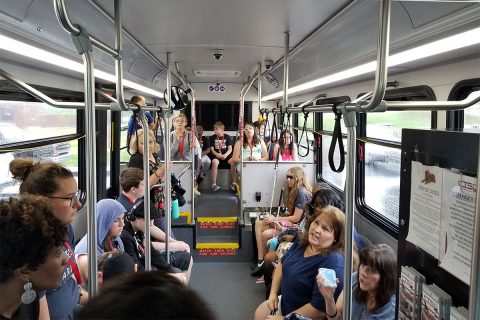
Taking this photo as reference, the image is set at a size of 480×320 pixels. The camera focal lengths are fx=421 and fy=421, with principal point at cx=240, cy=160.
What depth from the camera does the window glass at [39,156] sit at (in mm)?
3003

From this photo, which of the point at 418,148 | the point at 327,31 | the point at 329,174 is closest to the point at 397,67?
the point at 327,31

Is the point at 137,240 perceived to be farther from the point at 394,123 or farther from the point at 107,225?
the point at 394,123

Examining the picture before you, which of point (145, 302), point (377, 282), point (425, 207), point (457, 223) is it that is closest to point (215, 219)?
point (377, 282)

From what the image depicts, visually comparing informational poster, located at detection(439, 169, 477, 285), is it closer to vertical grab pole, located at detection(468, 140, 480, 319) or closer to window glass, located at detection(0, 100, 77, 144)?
vertical grab pole, located at detection(468, 140, 480, 319)

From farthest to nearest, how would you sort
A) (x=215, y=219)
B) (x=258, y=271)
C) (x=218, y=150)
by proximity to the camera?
(x=218, y=150), (x=215, y=219), (x=258, y=271)

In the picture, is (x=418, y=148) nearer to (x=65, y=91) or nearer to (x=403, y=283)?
(x=403, y=283)

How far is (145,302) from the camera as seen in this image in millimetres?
707

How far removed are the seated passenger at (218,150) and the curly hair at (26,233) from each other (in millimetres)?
6915

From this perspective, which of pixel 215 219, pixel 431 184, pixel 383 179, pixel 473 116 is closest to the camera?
pixel 431 184

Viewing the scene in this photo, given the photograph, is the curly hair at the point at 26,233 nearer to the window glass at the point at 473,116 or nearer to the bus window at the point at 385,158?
the window glass at the point at 473,116

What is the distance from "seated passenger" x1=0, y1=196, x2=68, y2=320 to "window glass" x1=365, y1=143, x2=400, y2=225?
3065mm

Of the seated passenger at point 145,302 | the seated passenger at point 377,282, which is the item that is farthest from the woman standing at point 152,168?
the seated passenger at point 145,302

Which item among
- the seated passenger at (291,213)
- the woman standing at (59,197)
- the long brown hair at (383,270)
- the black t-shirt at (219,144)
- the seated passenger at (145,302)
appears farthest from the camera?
the black t-shirt at (219,144)

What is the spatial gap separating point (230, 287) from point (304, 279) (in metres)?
2.21
